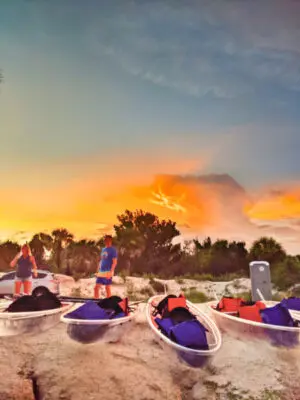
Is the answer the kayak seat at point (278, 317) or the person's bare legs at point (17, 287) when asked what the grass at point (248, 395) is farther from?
the person's bare legs at point (17, 287)

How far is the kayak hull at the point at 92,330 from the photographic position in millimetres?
4383

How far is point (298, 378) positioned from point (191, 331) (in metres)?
1.23

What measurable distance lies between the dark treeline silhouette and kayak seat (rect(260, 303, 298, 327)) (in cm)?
295

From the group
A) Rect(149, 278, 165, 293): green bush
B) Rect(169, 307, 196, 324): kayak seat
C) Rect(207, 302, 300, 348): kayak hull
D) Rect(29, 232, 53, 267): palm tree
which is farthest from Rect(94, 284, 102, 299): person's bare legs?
Rect(207, 302, 300, 348): kayak hull

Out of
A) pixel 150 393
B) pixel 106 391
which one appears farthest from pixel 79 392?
pixel 150 393

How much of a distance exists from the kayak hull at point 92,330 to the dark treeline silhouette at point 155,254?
261 centimetres

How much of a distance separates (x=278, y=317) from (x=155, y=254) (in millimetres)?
3758

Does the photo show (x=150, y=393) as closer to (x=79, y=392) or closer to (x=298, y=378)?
(x=79, y=392)

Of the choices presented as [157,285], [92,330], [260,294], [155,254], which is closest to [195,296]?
[157,285]

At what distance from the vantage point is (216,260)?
837 centimetres

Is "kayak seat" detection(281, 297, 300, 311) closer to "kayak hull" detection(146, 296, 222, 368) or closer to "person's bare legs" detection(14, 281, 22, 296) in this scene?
"kayak hull" detection(146, 296, 222, 368)

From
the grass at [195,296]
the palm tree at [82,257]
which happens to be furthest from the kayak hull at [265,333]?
the palm tree at [82,257]

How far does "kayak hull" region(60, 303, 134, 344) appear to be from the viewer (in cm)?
438

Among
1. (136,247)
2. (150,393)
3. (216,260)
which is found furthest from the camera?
(216,260)
